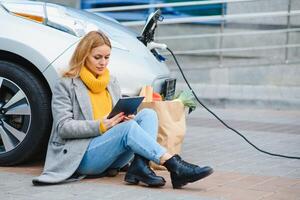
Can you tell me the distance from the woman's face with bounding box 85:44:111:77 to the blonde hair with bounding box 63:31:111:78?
0.08 feet

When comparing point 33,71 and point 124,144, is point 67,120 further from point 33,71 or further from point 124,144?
point 33,71

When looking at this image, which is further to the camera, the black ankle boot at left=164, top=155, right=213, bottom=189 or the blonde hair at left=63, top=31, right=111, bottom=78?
the blonde hair at left=63, top=31, right=111, bottom=78

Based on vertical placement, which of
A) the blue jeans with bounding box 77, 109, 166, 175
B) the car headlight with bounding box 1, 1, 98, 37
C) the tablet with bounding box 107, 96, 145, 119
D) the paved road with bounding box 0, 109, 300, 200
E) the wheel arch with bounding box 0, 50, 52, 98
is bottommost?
the paved road with bounding box 0, 109, 300, 200

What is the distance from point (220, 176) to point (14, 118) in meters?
1.60

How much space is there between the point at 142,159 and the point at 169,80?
1283mm

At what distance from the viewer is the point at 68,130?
5.00 m

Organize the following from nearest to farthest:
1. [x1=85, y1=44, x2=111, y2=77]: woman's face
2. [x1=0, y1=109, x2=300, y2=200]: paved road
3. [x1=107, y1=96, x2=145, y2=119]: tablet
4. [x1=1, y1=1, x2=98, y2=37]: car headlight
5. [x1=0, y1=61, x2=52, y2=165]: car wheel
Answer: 1. [x1=0, y1=109, x2=300, y2=200]: paved road
2. [x1=107, y1=96, x2=145, y2=119]: tablet
3. [x1=85, y1=44, x2=111, y2=77]: woman's face
4. [x1=0, y1=61, x2=52, y2=165]: car wheel
5. [x1=1, y1=1, x2=98, y2=37]: car headlight

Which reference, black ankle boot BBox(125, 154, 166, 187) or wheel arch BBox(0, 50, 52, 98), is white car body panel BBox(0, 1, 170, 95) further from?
black ankle boot BBox(125, 154, 166, 187)

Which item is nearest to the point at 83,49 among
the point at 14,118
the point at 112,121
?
the point at 112,121

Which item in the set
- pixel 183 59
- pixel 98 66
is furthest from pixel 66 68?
pixel 183 59

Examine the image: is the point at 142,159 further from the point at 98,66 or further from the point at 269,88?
the point at 269,88

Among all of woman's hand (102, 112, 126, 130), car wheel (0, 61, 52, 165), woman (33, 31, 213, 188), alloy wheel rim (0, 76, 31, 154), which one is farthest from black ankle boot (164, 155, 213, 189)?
alloy wheel rim (0, 76, 31, 154)

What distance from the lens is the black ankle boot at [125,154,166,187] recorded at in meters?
4.95

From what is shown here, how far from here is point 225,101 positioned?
10.3m
